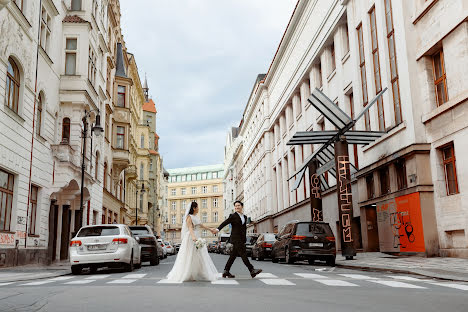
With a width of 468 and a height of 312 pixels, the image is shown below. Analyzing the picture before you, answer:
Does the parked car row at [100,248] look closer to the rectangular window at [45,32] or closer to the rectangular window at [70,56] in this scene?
the rectangular window at [45,32]

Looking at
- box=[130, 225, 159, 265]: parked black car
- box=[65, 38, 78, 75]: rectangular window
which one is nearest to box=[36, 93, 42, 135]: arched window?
box=[65, 38, 78, 75]: rectangular window

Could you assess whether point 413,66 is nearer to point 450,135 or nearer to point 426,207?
point 450,135

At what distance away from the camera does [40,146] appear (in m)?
23.2

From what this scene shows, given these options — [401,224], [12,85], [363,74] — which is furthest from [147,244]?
[363,74]

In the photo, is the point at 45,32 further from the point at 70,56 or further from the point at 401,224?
the point at 401,224

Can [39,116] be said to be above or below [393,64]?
below

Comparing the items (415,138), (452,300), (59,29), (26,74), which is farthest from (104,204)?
(452,300)

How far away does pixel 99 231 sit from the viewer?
15.9m

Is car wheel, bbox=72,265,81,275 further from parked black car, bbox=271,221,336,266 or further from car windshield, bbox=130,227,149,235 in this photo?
parked black car, bbox=271,221,336,266

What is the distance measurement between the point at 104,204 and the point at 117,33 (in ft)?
52.4

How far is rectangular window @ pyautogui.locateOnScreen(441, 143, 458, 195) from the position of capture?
61.7 feet

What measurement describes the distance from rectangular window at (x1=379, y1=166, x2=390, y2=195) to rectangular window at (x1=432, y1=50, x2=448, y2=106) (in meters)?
4.35

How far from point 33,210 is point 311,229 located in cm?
1186

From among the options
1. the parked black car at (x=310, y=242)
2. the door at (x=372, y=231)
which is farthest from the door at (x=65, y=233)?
the door at (x=372, y=231)
